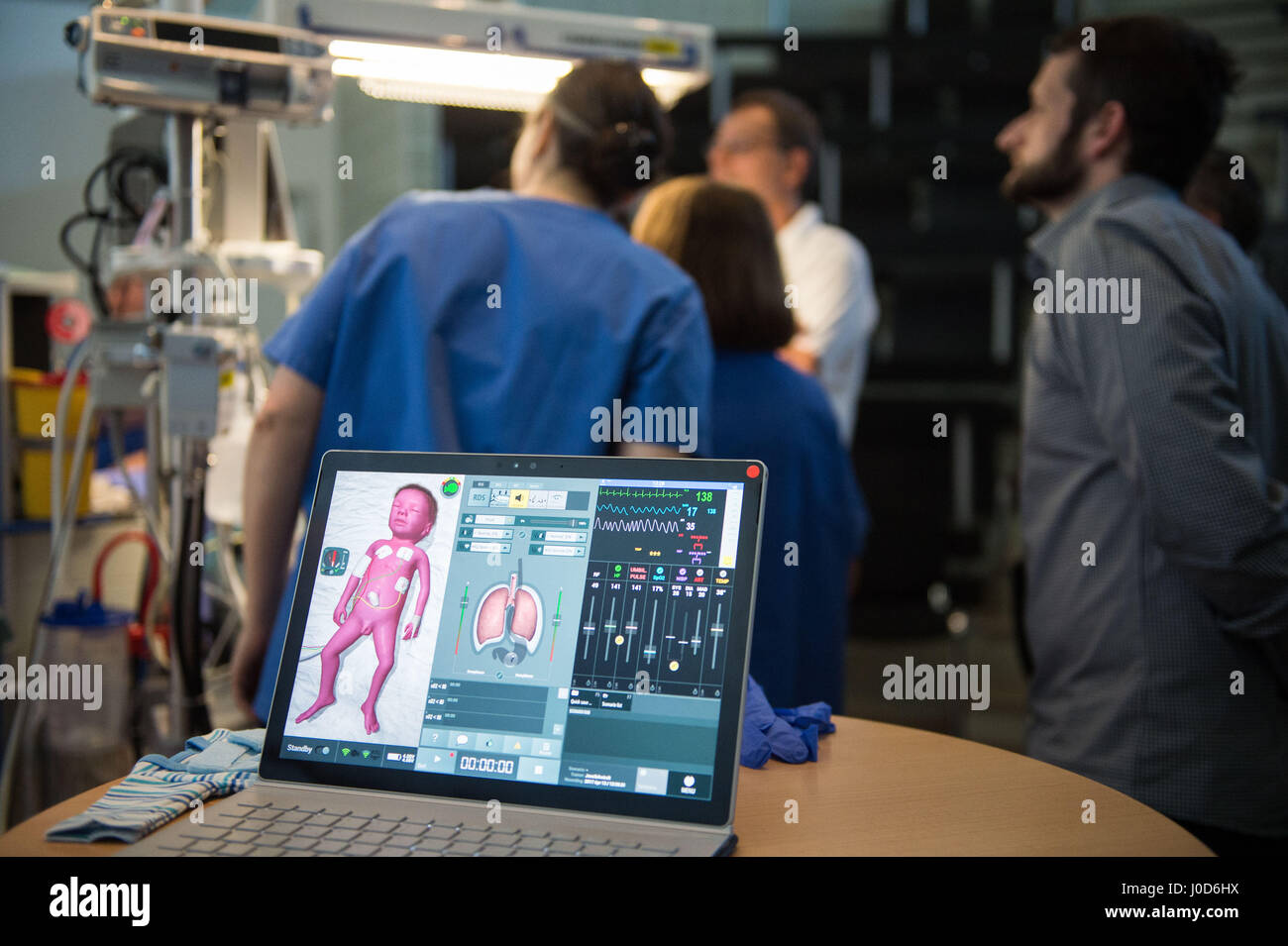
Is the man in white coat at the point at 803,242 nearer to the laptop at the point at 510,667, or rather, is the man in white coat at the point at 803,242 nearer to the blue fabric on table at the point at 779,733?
the blue fabric on table at the point at 779,733

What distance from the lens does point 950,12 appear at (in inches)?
197

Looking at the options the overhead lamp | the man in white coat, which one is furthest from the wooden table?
the man in white coat

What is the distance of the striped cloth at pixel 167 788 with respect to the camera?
0.74 metres

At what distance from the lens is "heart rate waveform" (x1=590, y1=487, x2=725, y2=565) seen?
2.60 feet

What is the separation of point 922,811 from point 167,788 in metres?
0.57

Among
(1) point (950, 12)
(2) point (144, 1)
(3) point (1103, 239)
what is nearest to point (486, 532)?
(3) point (1103, 239)

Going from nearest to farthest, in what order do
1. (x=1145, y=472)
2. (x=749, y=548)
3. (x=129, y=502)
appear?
1. (x=749, y=548)
2. (x=1145, y=472)
3. (x=129, y=502)

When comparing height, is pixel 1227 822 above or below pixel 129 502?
below

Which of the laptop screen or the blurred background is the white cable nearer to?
the laptop screen

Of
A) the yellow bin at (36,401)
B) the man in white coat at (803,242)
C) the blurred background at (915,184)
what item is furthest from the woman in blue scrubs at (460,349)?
the blurred background at (915,184)
